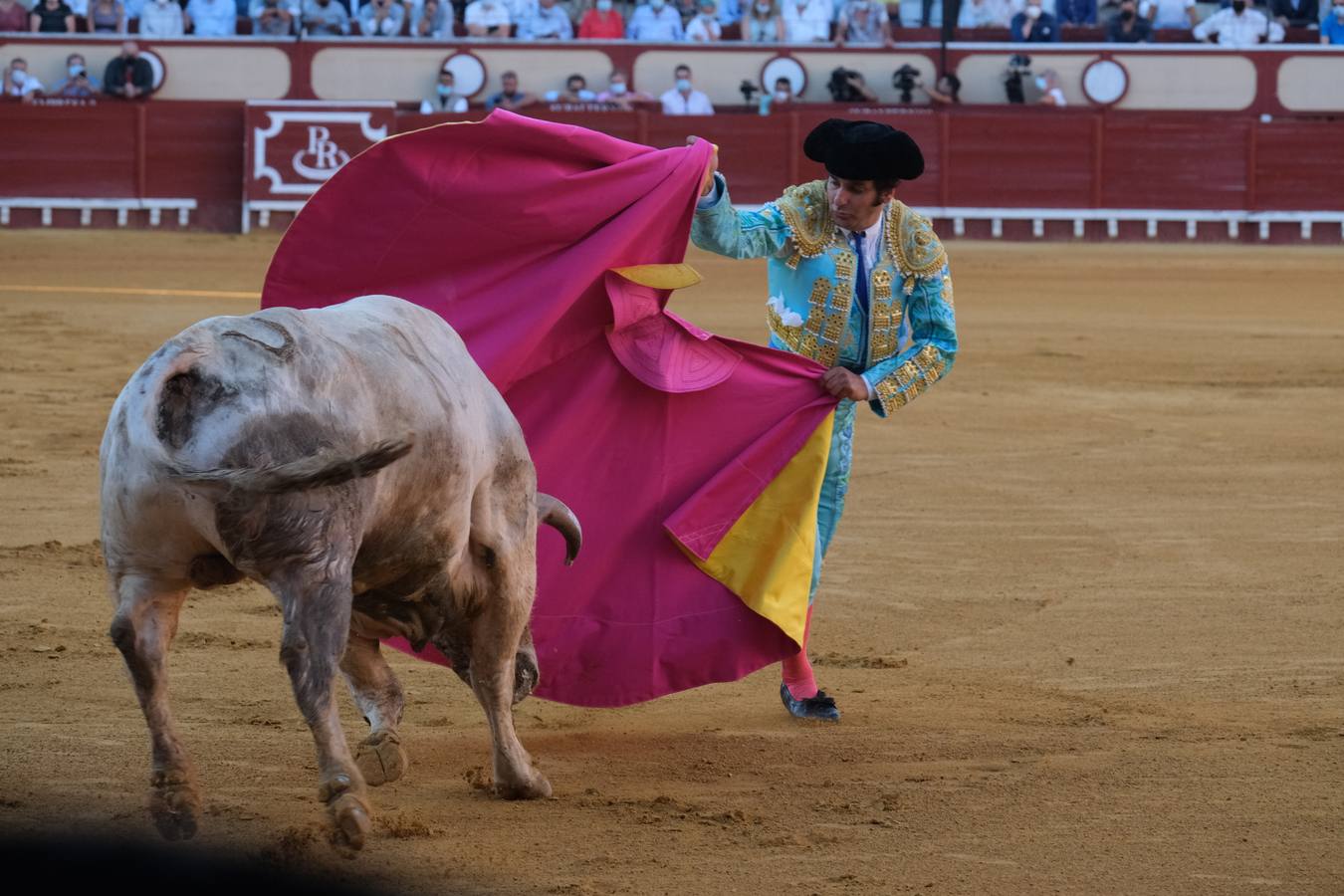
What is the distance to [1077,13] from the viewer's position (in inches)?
631

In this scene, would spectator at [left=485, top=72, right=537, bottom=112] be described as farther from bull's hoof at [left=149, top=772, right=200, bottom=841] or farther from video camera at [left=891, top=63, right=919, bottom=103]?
bull's hoof at [left=149, top=772, right=200, bottom=841]

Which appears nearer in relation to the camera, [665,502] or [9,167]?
[665,502]

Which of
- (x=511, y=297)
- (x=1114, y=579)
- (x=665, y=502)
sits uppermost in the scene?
(x=511, y=297)

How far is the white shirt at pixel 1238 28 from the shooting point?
15727 mm

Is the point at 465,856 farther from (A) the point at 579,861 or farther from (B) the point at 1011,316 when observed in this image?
(B) the point at 1011,316


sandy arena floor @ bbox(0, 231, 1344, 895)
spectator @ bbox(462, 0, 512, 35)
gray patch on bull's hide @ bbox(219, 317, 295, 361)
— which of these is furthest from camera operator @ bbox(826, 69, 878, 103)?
gray patch on bull's hide @ bbox(219, 317, 295, 361)

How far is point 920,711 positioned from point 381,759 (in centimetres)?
122

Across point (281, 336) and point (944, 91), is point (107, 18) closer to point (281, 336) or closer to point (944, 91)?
point (944, 91)

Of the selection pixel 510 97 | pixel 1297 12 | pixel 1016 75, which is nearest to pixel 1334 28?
pixel 1297 12

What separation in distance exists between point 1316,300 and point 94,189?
9.52 metres

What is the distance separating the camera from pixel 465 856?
265 cm

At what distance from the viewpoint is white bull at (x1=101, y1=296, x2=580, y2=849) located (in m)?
2.21

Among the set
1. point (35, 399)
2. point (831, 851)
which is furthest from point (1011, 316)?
point (831, 851)

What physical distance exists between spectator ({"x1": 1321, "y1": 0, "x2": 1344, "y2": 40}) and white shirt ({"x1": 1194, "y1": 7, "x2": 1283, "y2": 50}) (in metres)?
0.37
